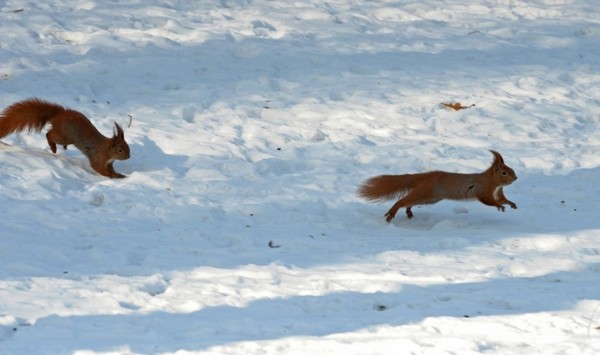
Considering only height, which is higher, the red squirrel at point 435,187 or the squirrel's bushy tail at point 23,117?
the squirrel's bushy tail at point 23,117

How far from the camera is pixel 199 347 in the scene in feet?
17.5

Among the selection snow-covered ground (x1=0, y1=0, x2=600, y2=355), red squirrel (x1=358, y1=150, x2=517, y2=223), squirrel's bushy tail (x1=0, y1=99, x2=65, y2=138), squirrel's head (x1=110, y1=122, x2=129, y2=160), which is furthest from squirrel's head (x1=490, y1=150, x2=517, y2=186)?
squirrel's bushy tail (x1=0, y1=99, x2=65, y2=138)

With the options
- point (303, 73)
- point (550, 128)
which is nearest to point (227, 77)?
point (303, 73)

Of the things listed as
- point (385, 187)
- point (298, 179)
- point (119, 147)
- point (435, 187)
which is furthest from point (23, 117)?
point (435, 187)

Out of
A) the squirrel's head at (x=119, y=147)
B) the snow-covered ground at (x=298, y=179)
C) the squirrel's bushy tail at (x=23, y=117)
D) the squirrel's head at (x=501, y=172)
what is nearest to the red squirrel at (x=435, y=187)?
the squirrel's head at (x=501, y=172)

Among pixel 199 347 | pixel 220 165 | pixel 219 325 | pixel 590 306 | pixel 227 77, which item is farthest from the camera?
pixel 227 77

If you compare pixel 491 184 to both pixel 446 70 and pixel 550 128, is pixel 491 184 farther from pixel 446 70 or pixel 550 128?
pixel 446 70

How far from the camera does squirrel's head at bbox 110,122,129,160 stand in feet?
28.1

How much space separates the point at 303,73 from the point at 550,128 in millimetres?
2717

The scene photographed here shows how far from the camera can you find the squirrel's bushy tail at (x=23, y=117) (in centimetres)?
859

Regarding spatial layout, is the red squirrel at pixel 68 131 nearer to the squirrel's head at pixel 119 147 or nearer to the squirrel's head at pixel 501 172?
the squirrel's head at pixel 119 147

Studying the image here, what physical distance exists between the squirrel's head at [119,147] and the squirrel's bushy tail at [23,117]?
2.02 ft

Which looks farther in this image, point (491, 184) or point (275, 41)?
point (275, 41)

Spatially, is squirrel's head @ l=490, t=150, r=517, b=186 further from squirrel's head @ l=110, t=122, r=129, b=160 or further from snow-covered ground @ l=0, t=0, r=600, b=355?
squirrel's head @ l=110, t=122, r=129, b=160
